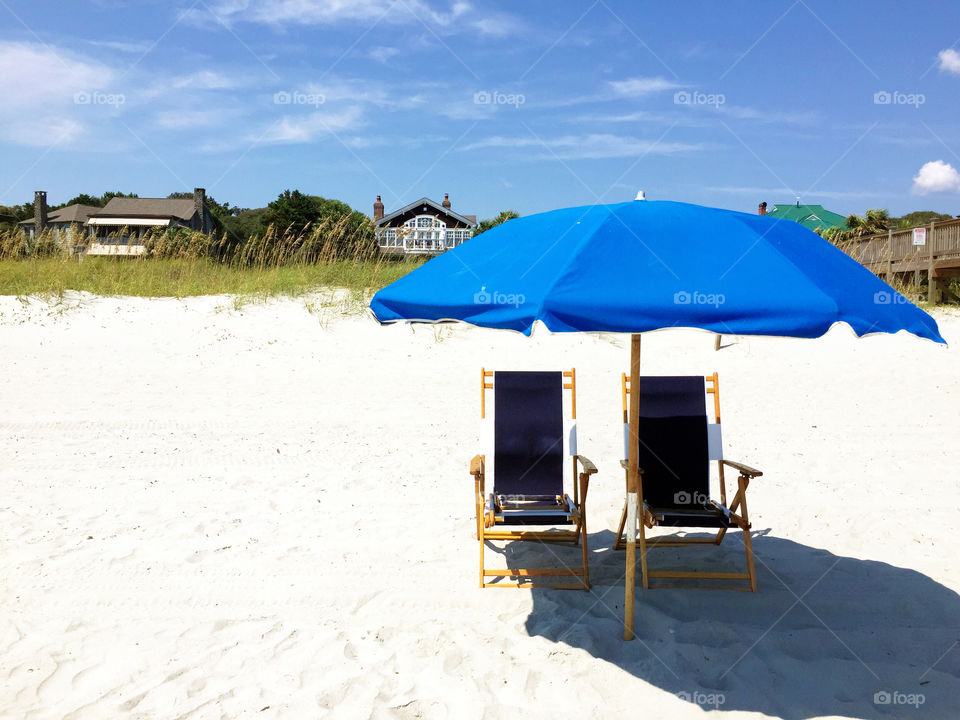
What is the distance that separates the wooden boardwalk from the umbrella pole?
44.6ft

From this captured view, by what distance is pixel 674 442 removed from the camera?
4680 millimetres

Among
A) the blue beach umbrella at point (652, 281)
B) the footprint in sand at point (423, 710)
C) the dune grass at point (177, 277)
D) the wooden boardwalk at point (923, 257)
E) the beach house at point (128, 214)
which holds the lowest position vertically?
the footprint in sand at point (423, 710)

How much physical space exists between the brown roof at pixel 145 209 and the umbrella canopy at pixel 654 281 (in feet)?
→ 188

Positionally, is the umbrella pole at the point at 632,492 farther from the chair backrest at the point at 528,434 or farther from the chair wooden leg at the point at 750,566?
the chair backrest at the point at 528,434

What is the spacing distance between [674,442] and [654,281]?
2.06 meters

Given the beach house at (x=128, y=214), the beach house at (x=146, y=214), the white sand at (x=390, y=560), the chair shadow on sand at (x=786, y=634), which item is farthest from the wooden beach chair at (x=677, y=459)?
the beach house at (x=146, y=214)

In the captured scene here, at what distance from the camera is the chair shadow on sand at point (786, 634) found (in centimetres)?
326

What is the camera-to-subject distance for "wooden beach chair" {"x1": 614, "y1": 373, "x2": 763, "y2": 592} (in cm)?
438

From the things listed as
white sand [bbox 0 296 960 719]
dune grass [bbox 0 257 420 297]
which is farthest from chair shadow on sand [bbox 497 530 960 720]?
dune grass [bbox 0 257 420 297]

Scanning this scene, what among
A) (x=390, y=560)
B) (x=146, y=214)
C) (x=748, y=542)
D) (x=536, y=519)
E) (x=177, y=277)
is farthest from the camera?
(x=146, y=214)

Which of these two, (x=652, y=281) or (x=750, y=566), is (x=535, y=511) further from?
(x=652, y=281)

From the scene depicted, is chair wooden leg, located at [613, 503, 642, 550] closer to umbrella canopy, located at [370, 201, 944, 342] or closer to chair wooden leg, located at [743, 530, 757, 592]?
chair wooden leg, located at [743, 530, 757, 592]

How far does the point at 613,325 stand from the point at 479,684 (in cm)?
174

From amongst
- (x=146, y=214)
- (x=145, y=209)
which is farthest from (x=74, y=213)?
(x=146, y=214)
